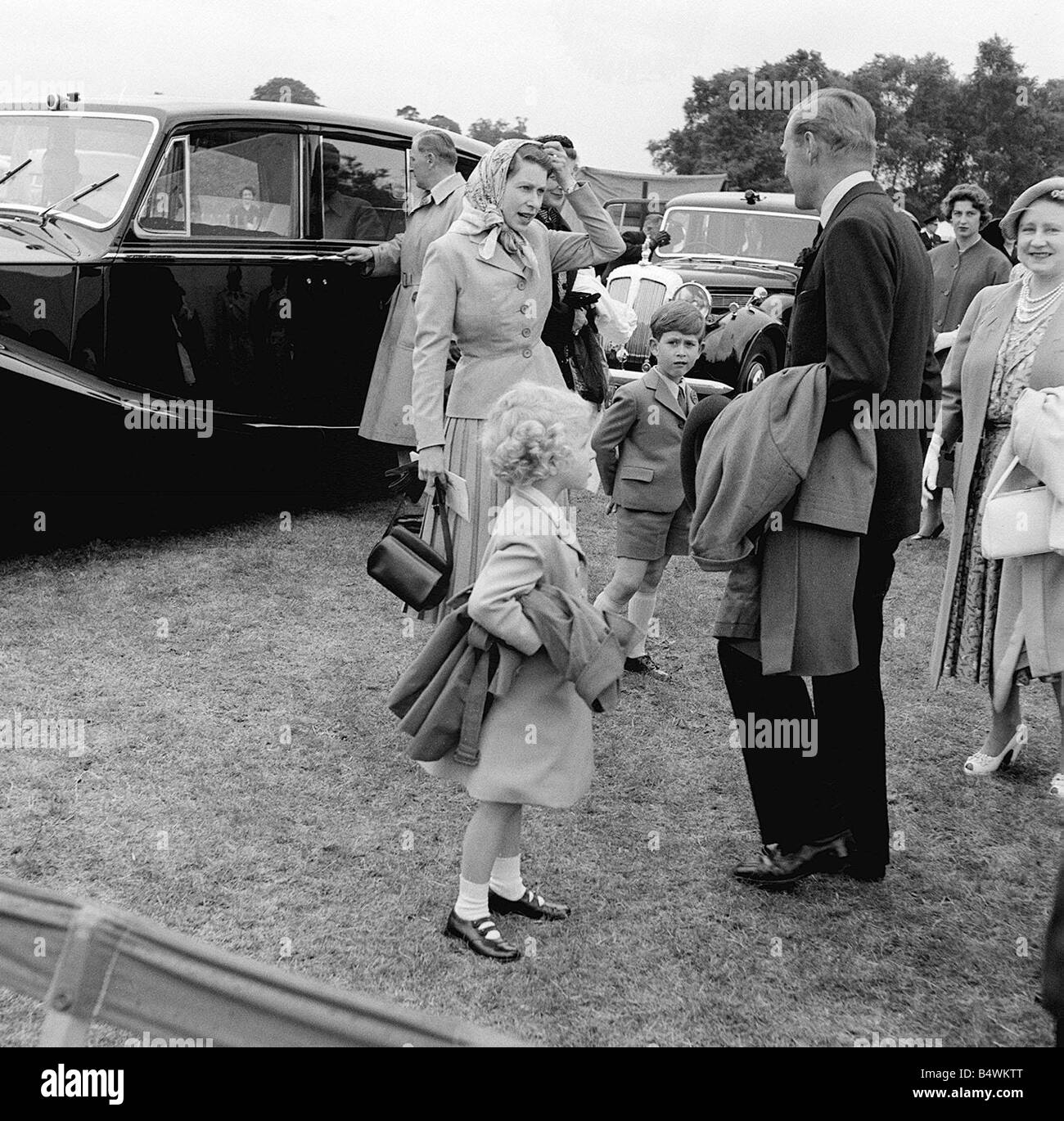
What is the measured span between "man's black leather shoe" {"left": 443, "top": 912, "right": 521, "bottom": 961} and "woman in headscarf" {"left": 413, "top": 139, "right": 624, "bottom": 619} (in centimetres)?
142

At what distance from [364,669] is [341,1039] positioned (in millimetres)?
3683

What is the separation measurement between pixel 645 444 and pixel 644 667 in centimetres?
99

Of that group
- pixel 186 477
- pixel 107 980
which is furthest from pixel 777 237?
pixel 107 980

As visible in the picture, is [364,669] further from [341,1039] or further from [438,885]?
[341,1039]

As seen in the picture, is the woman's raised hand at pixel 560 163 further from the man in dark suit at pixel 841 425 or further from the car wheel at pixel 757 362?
the car wheel at pixel 757 362

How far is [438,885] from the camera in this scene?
3.61 m

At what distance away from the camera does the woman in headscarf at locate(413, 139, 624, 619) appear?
4352mm

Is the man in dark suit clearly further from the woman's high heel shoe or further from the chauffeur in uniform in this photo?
the chauffeur in uniform

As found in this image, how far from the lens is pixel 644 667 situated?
545 cm

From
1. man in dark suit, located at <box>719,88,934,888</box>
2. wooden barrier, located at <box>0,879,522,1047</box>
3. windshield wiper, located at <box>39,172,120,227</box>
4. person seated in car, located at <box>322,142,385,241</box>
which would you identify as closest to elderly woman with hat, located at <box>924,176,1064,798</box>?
man in dark suit, located at <box>719,88,934,888</box>

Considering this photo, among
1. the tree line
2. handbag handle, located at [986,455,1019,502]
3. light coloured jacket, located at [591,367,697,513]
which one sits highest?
the tree line

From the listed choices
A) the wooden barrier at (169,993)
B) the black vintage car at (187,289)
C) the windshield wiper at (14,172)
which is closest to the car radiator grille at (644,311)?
the black vintage car at (187,289)

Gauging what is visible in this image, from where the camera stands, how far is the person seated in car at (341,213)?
7.23m

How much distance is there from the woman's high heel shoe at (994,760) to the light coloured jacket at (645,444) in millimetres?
1499
